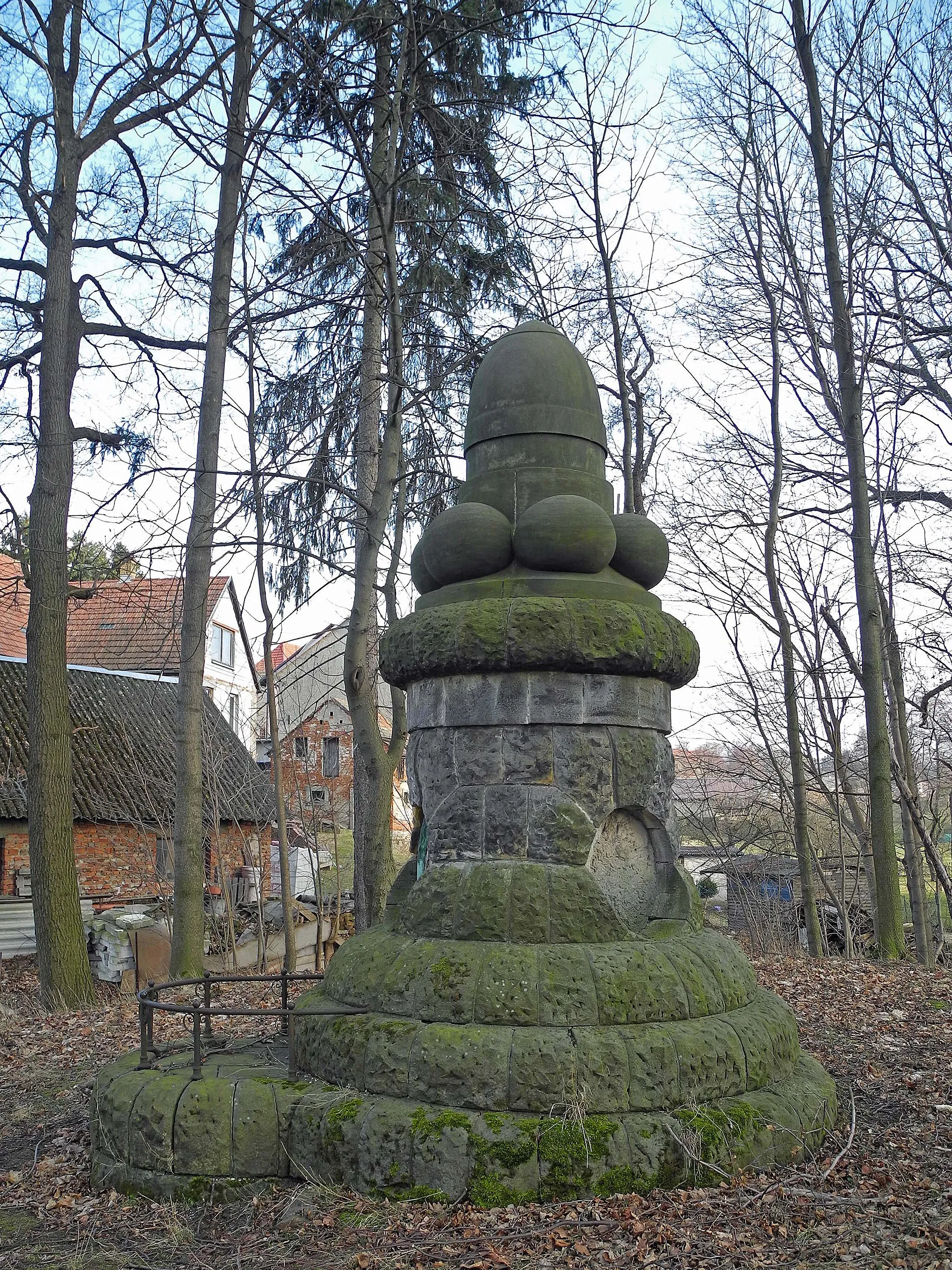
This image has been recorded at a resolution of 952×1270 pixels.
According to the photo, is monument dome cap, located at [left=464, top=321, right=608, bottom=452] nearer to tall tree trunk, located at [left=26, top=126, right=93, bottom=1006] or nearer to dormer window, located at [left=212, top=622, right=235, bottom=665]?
tall tree trunk, located at [left=26, top=126, right=93, bottom=1006]

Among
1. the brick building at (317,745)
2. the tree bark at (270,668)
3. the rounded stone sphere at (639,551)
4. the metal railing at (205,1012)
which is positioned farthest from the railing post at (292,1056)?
the tree bark at (270,668)

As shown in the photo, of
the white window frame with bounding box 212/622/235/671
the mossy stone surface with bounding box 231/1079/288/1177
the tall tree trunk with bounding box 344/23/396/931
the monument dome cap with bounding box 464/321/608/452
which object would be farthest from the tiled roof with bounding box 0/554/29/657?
the mossy stone surface with bounding box 231/1079/288/1177

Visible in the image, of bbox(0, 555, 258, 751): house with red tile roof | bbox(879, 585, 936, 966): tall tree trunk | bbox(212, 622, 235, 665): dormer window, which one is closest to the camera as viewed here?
bbox(879, 585, 936, 966): tall tree trunk

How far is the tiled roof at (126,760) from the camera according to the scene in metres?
15.2

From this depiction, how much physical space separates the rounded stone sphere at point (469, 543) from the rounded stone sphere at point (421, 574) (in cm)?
20

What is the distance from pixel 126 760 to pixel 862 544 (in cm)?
1215

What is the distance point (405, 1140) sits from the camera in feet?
14.1

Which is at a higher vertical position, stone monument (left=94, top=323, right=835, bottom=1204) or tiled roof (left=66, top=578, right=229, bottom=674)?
tiled roof (left=66, top=578, right=229, bottom=674)

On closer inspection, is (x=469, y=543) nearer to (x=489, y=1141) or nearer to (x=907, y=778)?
(x=489, y=1141)

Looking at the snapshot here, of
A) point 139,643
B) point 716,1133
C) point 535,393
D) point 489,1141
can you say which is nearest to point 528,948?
point 489,1141

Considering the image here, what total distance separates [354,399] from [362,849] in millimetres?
5041

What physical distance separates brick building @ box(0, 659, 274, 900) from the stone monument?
9203 mm

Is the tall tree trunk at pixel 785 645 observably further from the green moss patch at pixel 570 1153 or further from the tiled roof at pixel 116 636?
the tiled roof at pixel 116 636

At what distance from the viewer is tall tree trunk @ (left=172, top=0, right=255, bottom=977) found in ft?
33.6
